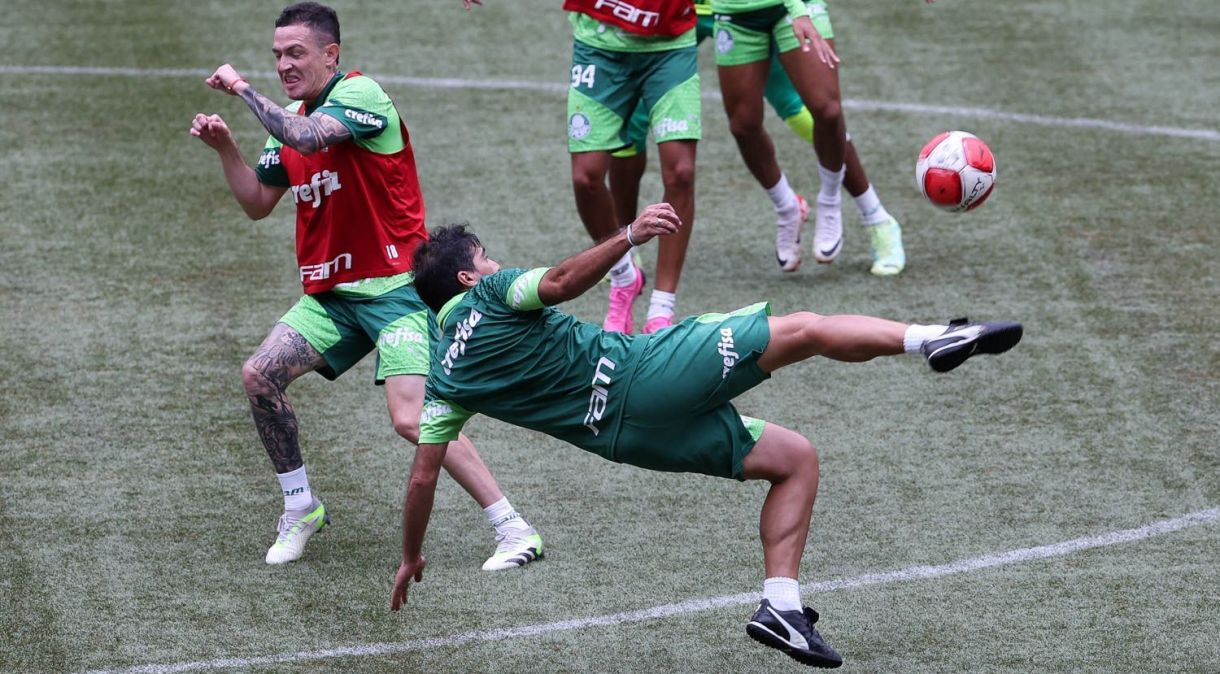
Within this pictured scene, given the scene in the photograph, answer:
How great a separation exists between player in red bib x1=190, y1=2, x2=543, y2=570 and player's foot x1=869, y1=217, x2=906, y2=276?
12.0 feet

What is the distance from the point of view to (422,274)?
6047 millimetres

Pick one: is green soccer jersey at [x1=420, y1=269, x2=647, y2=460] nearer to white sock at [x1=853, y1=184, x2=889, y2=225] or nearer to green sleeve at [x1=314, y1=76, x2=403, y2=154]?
green sleeve at [x1=314, y1=76, x2=403, y2=154]

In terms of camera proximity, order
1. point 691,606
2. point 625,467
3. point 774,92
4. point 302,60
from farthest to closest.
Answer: point 774,92, point 625,467, point 302,60, point 691,606

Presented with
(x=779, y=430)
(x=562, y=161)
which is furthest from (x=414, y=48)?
(x=779, y=430)

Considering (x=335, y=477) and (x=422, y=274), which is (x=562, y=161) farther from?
(x=422, y=274)

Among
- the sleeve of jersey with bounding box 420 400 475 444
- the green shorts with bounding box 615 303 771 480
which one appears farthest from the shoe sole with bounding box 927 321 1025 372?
the sleeve of jersey with bounding box 420 400 475 444

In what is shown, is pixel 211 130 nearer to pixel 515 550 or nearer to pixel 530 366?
pixel 530 366

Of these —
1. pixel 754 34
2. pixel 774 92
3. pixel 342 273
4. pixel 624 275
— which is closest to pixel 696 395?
pixel 342 273

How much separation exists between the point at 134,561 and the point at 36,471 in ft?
3.61

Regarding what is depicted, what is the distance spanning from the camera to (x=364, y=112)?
6863mm

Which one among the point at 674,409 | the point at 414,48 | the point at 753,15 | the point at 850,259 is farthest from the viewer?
the point at 414,48

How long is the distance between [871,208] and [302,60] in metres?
4.19

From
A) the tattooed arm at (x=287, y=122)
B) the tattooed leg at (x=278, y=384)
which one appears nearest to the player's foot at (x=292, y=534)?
the tattooed leg at (x=278, y=384)

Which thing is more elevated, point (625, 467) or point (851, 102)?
point (625, 467)
